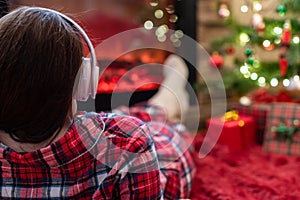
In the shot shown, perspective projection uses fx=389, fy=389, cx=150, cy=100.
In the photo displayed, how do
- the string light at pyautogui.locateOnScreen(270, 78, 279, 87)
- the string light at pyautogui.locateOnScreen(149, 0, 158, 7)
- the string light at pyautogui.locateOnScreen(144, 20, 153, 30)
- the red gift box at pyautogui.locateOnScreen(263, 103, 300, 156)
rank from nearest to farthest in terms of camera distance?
the red gift box at pyautogui.locateOnScreen(263, 103, 300, 156) < the string light at pyautogui.locateOnScreen(270, 78, 279, 87) < the string light at pyautogui.locateOnScreen(149, 0, 158, 7) < the string light at pyautogui.locateOnScreen(144, 20, 153, 30)

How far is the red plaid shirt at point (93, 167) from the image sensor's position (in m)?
0.53

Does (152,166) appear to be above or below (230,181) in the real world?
above

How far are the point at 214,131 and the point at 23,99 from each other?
0.99m

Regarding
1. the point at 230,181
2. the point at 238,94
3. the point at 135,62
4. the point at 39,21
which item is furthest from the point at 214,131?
the point at 39,21

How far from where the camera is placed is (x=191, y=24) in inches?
77.0

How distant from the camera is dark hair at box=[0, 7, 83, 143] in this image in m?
0.47

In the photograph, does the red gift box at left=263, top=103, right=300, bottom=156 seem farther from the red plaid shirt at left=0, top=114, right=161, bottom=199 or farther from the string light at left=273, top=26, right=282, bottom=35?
the red plaid shirt at left=0, top=114, right=161, bottom=199

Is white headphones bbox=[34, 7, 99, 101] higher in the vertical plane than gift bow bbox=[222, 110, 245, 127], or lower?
higher

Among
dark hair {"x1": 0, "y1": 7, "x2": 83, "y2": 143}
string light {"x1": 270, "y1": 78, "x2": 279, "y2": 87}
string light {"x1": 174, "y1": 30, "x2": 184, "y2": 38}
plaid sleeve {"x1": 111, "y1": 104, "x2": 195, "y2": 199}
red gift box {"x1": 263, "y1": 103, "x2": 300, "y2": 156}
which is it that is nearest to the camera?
dark hair {"x1": 0, "y1": 7, "x2": 83, "y2": 143}

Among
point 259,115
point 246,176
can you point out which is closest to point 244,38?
point 259,115

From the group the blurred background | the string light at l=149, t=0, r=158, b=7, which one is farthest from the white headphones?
the string light at l=149, t=0, r=158, b=7

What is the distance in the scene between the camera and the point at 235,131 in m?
1.40

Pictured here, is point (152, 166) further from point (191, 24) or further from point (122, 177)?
point (191, 24)

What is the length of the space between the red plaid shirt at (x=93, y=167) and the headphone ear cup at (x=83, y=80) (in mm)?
44
